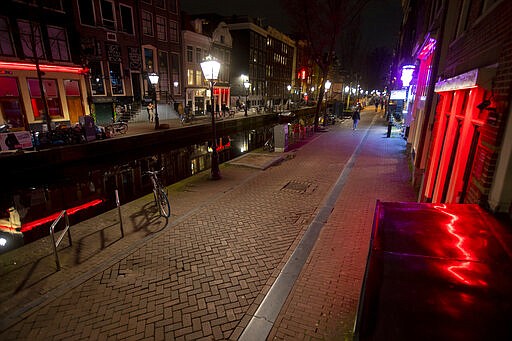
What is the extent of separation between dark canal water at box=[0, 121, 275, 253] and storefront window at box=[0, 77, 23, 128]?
9.16 meters

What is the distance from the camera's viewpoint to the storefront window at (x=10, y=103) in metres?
19.1

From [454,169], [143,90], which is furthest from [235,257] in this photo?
[143,90]

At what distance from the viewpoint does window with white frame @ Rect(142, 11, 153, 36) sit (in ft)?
95.0

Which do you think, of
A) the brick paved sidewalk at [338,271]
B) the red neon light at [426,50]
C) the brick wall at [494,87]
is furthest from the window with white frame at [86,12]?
the brick wall at [494,87]

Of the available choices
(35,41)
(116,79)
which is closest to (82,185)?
(35,41)

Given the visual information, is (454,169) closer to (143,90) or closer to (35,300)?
(35,300)

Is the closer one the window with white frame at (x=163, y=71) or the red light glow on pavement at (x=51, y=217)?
the red light glow on pavement at (x=51, y=217)

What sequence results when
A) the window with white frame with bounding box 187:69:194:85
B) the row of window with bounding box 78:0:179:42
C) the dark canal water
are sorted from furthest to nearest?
the window with white frame with bounding box 187:69:194:85, the row of window with bounding box 78:0:179:42, the dark canal water

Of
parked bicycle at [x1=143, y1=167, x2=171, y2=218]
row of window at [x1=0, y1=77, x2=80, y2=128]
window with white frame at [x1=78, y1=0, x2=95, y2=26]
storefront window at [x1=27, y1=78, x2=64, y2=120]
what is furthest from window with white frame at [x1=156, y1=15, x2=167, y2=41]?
parked bicycle at [x1=143, y1=167, x2=171, y2=218]

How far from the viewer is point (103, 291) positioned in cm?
467

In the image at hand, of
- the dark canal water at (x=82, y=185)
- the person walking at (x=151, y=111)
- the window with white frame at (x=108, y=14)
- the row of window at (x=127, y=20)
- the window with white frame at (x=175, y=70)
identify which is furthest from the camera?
the window with white frame at (x=175, y=70)

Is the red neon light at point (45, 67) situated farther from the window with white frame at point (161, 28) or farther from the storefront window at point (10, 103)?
the window with white frame at point (161, 28)

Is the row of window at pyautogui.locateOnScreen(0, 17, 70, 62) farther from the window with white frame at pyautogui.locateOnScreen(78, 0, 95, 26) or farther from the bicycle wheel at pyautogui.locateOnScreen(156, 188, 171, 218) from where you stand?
the bicycle wheel at pyautogui.locateOnScreen(156, 188, 171, 218)

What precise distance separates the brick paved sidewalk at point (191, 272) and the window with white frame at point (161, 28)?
92.1 feet
